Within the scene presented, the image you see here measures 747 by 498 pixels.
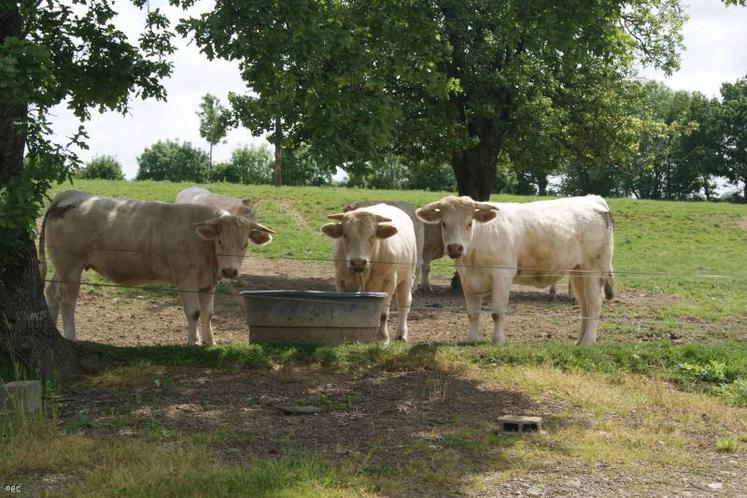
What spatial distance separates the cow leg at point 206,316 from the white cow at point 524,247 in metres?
3.13

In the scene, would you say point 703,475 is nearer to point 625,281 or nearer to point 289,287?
point 289,287

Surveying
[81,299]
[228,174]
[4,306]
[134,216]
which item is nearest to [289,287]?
[81,299]

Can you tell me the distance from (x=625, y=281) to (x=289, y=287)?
349 inches

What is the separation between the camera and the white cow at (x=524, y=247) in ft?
41.0

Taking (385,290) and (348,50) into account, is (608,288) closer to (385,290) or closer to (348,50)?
(385,290)

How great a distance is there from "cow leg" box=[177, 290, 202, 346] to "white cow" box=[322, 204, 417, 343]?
196cm

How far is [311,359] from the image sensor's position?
11.0 metres

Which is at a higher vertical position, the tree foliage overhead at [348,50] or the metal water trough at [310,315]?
the tree foliage overhead at [348,50]

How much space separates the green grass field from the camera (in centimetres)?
680

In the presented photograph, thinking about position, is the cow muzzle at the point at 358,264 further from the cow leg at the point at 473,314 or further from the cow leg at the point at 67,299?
the cow leg at the point at 67,299

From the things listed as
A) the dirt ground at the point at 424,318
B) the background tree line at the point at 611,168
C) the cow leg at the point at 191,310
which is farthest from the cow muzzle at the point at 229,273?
the background tree line at the point at 611,168

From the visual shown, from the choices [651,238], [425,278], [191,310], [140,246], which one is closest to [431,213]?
[191,310]

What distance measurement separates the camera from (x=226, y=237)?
1230 cm

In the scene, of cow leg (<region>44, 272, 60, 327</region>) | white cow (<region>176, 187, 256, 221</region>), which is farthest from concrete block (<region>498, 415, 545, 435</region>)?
white cow (<region>176, 187, 256, 221</region>)
